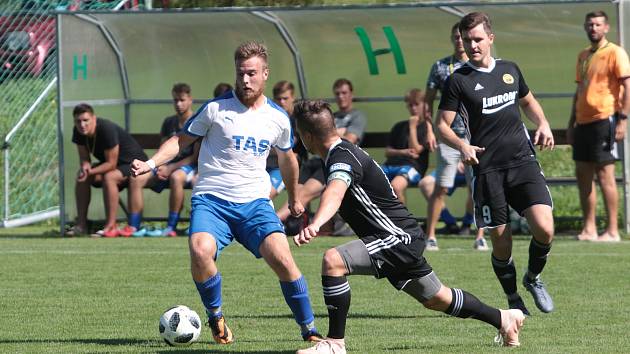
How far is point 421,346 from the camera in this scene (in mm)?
6734

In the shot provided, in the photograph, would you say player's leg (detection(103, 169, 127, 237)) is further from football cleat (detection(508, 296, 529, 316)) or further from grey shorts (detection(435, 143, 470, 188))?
football cleat (detection(508, 296, 529, 316))

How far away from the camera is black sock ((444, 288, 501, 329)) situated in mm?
6547

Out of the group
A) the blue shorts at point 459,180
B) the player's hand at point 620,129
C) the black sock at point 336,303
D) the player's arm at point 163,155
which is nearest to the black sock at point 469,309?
the black sock at point 336,303

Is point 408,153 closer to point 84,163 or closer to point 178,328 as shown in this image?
point 84,163

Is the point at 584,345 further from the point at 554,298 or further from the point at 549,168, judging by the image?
the point at 549,168

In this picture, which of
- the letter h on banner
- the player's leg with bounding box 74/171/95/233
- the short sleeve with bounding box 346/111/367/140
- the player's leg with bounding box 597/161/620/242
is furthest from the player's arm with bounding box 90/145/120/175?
the player's leg with bounding box 597/161/620/242

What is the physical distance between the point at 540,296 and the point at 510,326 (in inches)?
55.4

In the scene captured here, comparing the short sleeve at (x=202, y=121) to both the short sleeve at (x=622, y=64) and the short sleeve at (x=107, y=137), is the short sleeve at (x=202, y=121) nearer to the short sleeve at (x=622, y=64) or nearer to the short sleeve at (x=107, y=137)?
the short sleeve at (x=622, y=64)

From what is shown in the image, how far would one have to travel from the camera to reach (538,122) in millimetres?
8023

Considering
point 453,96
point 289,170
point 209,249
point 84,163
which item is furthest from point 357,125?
point 209,249

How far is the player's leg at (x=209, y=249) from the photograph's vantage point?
6.84 meters

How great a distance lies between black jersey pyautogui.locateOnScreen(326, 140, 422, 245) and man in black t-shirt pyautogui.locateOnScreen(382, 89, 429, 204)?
753cm

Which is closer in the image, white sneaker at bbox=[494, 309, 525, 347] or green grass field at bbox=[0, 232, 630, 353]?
white sneaker at bbox=[494, 309, 525, 347]

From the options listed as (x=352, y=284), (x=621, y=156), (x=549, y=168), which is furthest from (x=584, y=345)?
(x=549, y=168)
